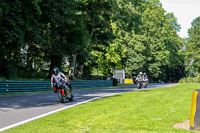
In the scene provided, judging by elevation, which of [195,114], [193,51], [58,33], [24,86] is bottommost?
[195,114]

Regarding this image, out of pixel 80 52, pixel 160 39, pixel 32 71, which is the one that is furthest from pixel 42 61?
pixel 160 39

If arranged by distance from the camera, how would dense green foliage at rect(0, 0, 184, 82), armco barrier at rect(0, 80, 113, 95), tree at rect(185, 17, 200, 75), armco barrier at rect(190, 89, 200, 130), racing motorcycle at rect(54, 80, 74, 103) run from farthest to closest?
tree at rect(185, 17, 200, 75)
dense green foliage at rect(0, 0, 184, 82)
armco barrier at rect(0, 80, 113, 95)
racing motorcycle at rect(54, 80, 74, 103)
armco barrier at rect(190, 89, 200, 130)

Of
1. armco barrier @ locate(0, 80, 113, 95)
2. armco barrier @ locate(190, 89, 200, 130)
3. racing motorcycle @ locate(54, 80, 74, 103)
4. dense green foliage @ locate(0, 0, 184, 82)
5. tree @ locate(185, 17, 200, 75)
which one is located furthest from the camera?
tree @ locate(185, 17, 200, 75)

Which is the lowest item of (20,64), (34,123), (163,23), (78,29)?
(34,123)

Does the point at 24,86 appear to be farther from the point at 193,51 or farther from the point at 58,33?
the point at 193,51

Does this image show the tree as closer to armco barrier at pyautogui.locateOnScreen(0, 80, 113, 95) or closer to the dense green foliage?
the dense green foliage

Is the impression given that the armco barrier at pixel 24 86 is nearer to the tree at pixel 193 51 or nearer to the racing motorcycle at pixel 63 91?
the racing motorcycle at pixel 63 91

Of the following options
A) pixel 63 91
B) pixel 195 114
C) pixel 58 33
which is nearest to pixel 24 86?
pixel 58 33

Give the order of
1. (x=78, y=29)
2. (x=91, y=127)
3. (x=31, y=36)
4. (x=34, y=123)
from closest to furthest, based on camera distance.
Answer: (x=91, y=127) → (x=34, y=123) → (x=31, y=36) → (x=78, y=29)

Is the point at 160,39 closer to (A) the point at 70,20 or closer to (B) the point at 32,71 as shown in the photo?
(B) the point at 32,71

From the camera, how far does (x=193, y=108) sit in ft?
27.2

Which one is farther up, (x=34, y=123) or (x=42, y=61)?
(x=42, y=61)

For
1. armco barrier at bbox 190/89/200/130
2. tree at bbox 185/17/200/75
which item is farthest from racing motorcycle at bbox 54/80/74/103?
tree at bbox 185/17/200/75

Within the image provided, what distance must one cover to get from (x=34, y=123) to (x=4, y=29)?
53.9ft
